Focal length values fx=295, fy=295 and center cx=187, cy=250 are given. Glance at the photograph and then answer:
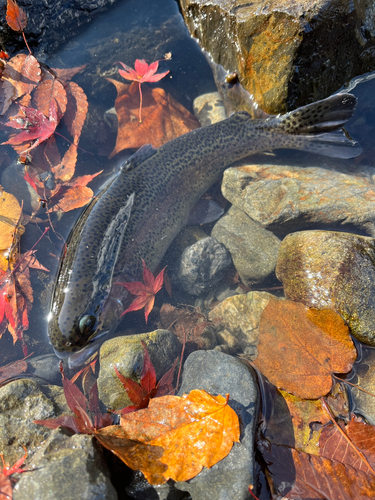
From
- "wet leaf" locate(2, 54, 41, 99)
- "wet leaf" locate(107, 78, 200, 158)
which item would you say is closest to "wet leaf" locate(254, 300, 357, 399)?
"wet leaf" locate(107, 78, 200, 158)

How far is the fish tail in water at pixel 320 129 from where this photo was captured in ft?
16.0

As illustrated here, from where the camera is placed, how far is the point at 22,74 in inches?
215

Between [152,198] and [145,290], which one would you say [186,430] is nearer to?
[145,290]

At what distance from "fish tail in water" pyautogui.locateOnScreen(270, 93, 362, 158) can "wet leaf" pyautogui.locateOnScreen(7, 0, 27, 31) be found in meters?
5.20

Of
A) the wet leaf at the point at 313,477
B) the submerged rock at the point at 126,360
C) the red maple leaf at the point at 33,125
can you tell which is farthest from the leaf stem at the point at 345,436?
the red maple leaf at the point at 33,125

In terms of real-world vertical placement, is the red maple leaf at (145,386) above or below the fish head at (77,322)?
below

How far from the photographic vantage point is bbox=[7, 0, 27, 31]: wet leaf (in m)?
5.64

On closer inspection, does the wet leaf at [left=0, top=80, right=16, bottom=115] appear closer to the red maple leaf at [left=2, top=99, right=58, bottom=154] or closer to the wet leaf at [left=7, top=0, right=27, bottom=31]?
the red maple leaf at [left=2, top=99, right=58, bottom=154]

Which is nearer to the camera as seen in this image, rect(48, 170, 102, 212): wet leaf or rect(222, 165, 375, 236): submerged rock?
rect(222, 165, 375, 236): submerged rock

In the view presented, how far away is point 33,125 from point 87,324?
12.2 feet

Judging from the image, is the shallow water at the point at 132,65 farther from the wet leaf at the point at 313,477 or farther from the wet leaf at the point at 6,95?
the wet leaf at the point at 313,477

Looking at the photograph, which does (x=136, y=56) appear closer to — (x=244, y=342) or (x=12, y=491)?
(x=244, y=342)

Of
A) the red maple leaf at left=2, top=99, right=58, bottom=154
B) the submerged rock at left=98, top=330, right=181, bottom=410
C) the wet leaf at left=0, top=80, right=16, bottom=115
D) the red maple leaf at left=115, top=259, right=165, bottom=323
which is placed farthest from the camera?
the wet leaf at left=0, top=80, right=16, bottom=115

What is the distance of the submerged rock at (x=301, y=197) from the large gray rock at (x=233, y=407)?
243cm
